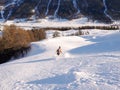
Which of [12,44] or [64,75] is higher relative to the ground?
[64,75]

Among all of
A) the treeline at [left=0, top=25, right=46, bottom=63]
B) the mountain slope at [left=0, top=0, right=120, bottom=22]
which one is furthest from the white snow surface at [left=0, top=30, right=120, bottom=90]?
the mountain slope at [left=0, top=0, right=120, bottom=22]

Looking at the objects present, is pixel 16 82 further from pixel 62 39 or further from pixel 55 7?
pixel 55 7

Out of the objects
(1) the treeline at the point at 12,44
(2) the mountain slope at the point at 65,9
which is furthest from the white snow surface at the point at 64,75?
(2) the mountain slope at the point at 65,9

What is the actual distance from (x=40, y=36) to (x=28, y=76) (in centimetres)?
5543

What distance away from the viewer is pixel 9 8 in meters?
192

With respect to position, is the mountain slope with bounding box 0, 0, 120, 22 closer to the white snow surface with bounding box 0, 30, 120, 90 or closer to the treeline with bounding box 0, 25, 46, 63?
the treeline with bounding box 0, 25, 46, 63

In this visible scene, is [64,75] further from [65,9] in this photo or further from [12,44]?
[65,9]

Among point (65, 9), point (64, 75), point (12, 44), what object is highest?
Answer: point (64, 75)

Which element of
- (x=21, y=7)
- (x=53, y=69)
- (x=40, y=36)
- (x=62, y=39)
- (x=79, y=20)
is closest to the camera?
(x=53, y=69)

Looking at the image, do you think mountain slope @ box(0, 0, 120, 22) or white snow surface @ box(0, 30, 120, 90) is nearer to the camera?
white snow surface @ box(0, 30, 120, 90)

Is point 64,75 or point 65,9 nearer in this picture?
point 64,75

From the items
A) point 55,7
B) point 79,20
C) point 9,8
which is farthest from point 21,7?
point 79,20

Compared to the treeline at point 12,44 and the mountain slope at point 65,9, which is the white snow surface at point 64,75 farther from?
the mountain slope at point 65,9

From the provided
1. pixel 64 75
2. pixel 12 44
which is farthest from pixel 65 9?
pixel 64 75
